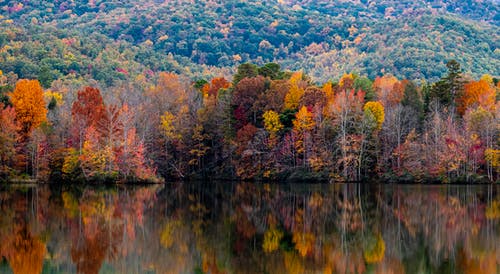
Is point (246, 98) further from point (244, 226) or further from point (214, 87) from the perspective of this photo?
point (244, 226)

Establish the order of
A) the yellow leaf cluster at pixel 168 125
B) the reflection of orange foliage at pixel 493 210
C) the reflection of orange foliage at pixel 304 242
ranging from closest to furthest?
the reflection of orange foliage at pixel 304 242 < the reflection of orange foliage at pixel 493 210 < the yellow leaf cluster at pixel 168 125

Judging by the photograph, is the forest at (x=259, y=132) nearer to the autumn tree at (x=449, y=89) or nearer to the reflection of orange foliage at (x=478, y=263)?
the autumn tree at (x=449, y=89)

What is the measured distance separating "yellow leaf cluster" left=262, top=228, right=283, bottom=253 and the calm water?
0.05 m

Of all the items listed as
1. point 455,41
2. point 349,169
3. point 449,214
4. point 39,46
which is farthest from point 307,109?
point 455,41

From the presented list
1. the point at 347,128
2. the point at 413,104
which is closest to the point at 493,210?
the point at 347,128

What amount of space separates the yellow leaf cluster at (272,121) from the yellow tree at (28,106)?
26.7 meters

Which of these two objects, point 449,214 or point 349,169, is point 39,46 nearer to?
point 349,169

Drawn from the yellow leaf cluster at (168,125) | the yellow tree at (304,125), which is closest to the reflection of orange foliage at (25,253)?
the yellow tree at (304,125)

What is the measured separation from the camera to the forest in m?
69.9

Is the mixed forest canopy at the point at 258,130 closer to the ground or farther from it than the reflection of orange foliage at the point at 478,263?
farther from it

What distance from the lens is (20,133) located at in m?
71.9

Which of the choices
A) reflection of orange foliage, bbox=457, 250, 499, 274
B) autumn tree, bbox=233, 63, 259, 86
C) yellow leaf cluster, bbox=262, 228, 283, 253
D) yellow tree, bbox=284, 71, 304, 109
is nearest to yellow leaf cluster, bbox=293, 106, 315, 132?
yellow tree, bbox=284, 71, 304, 109

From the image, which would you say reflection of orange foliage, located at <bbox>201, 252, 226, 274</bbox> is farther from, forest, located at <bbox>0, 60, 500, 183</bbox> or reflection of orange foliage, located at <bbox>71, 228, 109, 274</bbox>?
forest, located at <bbox>0, 60, 500, 183</bbox>

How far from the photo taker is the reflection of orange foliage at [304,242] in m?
27.2
